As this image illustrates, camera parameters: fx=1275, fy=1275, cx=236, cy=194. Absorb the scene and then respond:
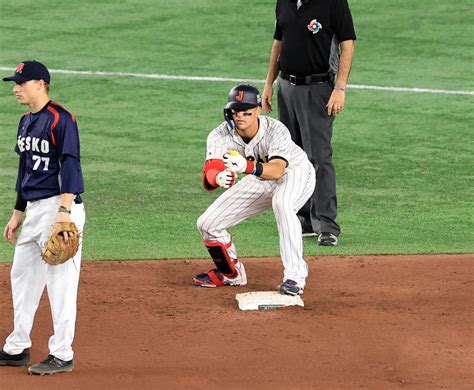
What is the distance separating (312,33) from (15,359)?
403cm

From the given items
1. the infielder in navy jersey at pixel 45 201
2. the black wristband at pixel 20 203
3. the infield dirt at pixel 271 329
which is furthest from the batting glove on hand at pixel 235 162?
the black wristband at pixel 20 203

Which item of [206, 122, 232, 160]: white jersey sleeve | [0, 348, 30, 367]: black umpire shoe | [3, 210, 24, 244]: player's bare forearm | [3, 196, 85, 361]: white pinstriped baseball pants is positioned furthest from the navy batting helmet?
[0, 348, 30, 367]: black umpire shoe

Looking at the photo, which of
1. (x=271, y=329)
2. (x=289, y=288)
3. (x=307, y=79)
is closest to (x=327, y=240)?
(x=307, y=79)

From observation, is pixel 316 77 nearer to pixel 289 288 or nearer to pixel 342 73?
pixel 342 73

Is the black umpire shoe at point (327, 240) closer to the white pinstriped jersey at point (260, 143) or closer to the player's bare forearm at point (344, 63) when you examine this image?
the player's bare forearm at point (344, 63)

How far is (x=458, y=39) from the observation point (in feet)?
60.4

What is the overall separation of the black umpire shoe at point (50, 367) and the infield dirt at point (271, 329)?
56 millimetres

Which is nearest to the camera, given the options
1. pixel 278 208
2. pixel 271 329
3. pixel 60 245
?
pixel 60 245

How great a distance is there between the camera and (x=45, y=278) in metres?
7.18

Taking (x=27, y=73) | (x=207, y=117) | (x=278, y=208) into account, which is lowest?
(x=207, y=117)

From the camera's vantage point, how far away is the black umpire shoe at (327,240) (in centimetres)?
1013

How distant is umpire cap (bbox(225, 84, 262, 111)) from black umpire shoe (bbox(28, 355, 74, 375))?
228 centimetres

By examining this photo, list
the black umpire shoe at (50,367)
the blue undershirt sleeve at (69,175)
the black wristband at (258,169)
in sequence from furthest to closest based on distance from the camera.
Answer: the black wristband at (258,169) → the black umpire shoe at (50,367) → the blue undershirt sleeve at (69,175)

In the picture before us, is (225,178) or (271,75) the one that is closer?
(225,178)
